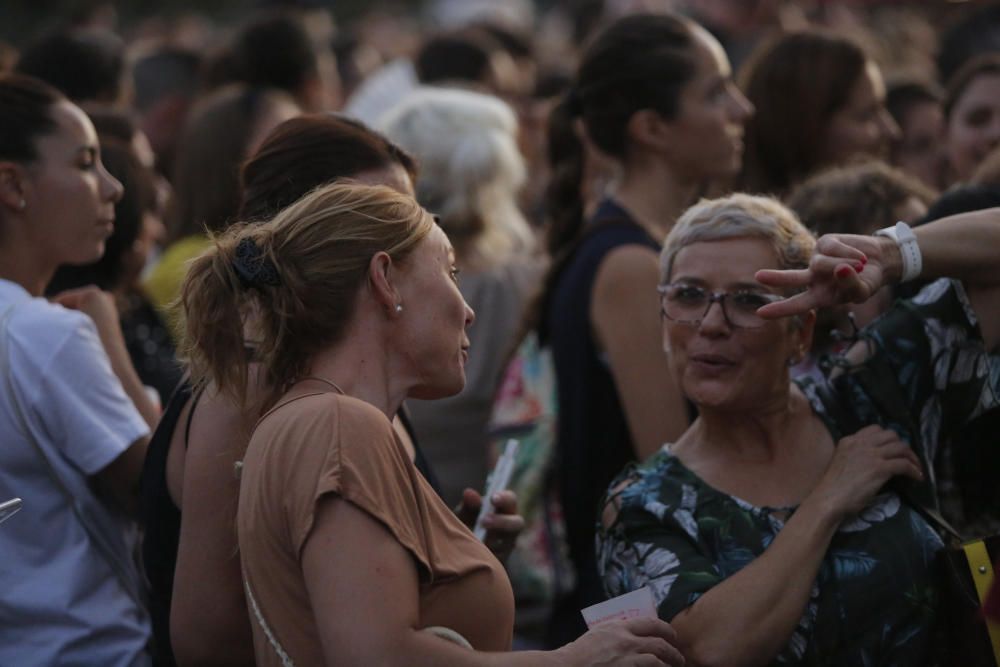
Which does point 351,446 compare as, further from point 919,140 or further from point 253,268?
point 919,140

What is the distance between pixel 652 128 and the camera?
4.27 metres

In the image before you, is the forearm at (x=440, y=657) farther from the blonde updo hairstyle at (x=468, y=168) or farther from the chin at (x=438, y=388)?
the blonde updo hairstyle at (x=468, y=168)

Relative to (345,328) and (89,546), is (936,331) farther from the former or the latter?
(89,546)

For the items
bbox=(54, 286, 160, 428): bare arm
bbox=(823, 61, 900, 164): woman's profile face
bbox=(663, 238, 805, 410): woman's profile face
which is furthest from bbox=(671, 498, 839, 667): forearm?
bbox=(823, 61, 900, 164): woman's profile face

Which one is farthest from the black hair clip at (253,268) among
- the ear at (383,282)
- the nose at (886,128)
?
the nose at (886,128)

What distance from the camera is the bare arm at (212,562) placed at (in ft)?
8.78

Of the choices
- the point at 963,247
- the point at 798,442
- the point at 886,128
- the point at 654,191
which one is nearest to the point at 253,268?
the point at 798,442

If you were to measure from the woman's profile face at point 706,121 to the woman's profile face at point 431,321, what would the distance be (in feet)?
6.01

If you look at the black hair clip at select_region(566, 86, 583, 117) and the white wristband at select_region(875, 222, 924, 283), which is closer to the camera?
the white wristband at select_region(875, 222, 924, 283)

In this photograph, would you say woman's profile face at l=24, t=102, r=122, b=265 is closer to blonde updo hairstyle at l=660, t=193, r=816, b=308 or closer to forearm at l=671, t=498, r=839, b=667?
blonde updo hairstyle at l=660, t=193, r=816, b=308

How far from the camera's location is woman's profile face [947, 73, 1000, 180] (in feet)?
16.7

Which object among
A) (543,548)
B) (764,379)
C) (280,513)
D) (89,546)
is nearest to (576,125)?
(543,548)

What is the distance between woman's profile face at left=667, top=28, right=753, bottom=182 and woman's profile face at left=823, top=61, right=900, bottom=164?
730 mm

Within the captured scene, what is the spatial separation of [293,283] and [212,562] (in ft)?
1.88
